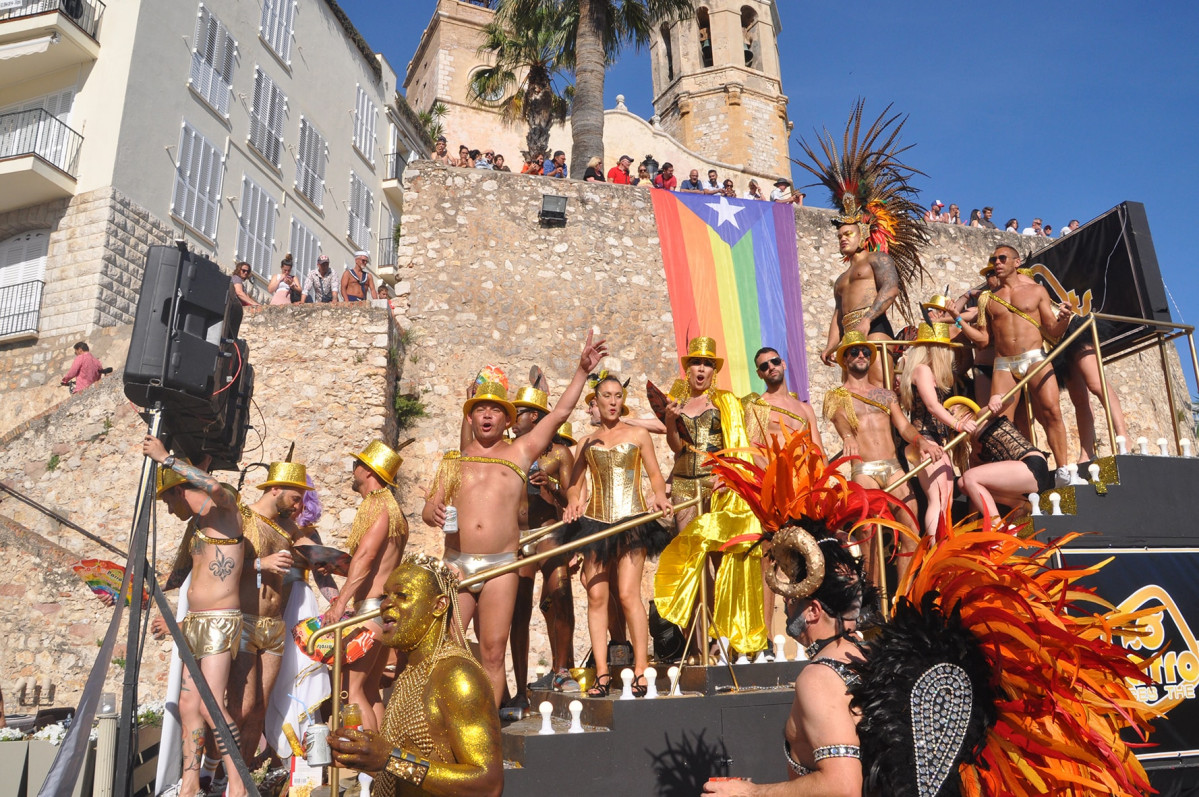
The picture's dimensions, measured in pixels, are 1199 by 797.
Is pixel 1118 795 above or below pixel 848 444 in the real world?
below

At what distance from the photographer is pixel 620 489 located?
18.3ft

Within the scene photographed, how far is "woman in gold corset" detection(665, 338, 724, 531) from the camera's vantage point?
557cm

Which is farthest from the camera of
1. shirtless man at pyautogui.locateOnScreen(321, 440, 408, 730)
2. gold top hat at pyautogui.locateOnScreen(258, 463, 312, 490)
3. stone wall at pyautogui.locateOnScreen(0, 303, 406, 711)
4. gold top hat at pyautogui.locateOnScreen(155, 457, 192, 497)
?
stone wall at pyautogui.locateOnScreen(0, 303, 406, 711)

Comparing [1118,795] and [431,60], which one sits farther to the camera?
[431,60]

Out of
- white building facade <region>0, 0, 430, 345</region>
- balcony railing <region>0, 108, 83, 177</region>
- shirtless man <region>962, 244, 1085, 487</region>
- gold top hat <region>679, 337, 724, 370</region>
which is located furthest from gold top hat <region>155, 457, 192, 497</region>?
balcony railing <region>0, 108, 83, 177</region>

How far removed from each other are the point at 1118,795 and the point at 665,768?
2189 mm

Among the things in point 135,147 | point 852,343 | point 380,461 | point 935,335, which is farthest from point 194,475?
point 135,147

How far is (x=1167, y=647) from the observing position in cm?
A: 497

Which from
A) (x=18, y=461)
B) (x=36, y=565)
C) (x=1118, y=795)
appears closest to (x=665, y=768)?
(x=1118, y=795)

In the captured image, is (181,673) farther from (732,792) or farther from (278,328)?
(278,328)

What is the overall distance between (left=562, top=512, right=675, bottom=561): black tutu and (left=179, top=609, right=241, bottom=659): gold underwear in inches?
85.1

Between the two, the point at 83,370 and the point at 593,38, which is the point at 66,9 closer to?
the point at 83,370

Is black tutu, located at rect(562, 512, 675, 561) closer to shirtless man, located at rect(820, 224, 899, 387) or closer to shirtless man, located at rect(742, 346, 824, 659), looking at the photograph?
shirtless man, located at rect(742, 346, 824, 659)

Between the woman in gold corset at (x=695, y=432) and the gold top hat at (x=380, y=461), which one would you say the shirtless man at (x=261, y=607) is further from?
the woman in gold corset at (x=695, y=432)
